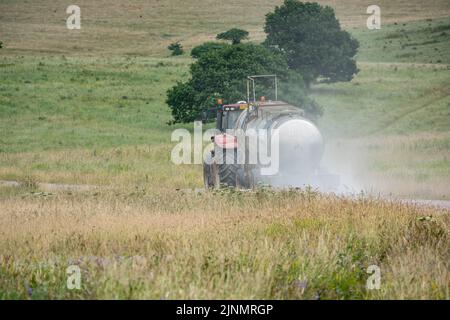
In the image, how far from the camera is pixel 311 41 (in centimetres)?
6322

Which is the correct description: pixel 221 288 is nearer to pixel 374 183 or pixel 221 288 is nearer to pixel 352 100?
pixel 374 183

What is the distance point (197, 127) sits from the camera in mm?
51875

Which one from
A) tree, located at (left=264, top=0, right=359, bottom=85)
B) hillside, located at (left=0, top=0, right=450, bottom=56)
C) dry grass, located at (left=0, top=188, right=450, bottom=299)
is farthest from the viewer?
hillside, located at (left=0, top=0, right=450, bottom=56)

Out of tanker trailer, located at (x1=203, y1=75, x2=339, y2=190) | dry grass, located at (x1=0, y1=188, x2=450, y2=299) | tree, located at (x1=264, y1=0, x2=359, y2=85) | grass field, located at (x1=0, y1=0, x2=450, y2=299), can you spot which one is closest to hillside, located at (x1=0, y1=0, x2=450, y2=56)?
grass field, located at (x1=0, y1=0, x2=450, y2=299)

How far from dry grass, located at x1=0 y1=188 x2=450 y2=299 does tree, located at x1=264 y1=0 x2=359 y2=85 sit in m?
48.6

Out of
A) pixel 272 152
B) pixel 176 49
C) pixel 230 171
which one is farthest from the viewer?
pixel 176 49

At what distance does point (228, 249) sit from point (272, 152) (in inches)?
383

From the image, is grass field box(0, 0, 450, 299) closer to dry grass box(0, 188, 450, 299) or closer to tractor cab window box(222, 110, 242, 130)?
dry grass box(0, 188, 450, 299)

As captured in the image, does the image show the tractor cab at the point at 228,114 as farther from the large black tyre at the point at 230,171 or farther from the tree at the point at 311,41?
the tree at the point at 311,41

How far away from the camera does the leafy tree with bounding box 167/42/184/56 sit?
279 feet

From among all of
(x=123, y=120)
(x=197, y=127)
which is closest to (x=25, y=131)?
(x=123, y=120)

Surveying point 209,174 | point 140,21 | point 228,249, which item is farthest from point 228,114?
point 140,21

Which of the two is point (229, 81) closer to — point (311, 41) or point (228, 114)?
point (311, 41)

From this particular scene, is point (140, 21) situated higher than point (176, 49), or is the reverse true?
point (140, 21)
